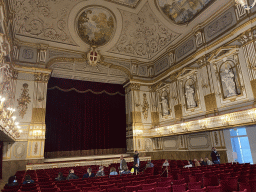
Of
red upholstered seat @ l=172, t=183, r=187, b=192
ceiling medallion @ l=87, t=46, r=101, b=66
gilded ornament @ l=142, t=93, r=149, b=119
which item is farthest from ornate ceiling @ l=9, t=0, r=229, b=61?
red upholstered seat @ l=172, t=183, r=187, b=192

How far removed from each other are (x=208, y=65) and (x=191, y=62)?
1.70 metres

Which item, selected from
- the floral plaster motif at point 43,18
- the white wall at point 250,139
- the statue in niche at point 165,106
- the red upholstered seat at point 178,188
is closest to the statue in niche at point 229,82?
the white wall at point 250,139

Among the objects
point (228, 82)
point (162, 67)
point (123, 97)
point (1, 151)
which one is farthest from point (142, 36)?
point (1, 151)

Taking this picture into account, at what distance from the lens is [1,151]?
13.1 m

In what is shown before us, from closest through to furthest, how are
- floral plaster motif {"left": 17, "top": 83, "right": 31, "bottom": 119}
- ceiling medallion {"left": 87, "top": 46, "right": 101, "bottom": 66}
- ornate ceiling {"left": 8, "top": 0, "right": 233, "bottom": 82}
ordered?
floral plaster motif {"left": 17, "top": 83, "right": 31, "bottom": 119} < ornate ceiling {"left": 8, "top": 0, "right": 233, "bottom": 82} < ceiling medallion {"left": 87, "top": 46, "right": 101, "bottom": 66}

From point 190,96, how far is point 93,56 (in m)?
9.32

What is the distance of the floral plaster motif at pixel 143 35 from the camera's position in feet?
56.4

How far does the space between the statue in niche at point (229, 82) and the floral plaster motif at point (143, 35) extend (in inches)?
247

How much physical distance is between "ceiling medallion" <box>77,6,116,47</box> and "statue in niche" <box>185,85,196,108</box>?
888 centimetres

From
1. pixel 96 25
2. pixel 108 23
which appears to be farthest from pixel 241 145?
pixel 96 25

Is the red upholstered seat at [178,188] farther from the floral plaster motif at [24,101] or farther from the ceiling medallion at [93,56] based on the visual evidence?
the ceiling medallion at [93,56]

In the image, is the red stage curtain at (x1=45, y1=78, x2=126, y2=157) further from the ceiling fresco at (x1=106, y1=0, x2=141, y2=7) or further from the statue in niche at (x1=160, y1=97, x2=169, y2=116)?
the ceiling fresco at (x1=106, y1=0, x2=141, y2=7)

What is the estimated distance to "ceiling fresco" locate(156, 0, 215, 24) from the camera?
1399 centimetres

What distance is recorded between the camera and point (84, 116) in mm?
19594
